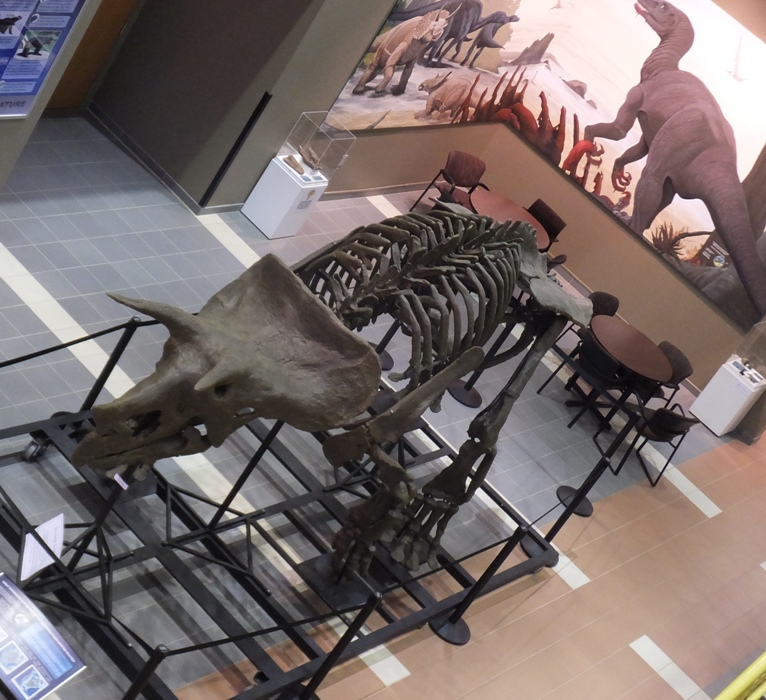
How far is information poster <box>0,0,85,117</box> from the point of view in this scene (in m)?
6.96

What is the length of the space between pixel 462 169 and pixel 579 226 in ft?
7.37

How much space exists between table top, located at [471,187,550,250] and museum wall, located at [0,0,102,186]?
4.94 metres

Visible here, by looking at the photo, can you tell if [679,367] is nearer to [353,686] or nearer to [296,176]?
[296,176]

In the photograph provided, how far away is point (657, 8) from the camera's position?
12508 millimetres

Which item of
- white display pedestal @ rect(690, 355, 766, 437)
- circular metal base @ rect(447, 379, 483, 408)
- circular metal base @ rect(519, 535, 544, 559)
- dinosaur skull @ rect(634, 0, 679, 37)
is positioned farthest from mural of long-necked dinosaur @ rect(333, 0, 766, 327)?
circular metal base @ rect(519, 535, 544, 559)

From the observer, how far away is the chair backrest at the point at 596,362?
9961 millimetres

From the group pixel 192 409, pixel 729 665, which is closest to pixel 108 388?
pixel 192 409

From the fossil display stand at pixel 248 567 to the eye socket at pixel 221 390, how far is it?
0.77m

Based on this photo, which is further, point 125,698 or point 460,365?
point 460,365

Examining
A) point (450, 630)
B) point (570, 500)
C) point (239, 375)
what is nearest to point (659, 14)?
point (570, 500)

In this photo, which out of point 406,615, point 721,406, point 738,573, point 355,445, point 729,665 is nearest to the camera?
point 355,445

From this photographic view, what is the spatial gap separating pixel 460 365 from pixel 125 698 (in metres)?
2.43

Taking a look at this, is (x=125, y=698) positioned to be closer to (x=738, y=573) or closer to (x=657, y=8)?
(x=738, y=573)

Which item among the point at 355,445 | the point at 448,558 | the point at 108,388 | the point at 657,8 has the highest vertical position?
the point at 657,8
